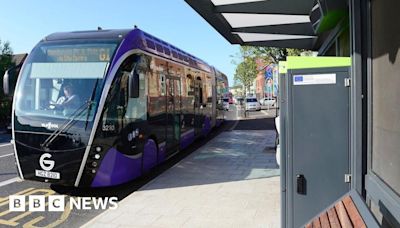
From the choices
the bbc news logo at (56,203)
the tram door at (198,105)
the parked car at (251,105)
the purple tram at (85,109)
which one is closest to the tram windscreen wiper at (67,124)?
the purple tram at (85,109)

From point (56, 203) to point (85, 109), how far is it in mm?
1713

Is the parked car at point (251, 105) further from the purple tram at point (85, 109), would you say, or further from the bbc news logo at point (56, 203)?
the bbc news logo at point (56, 203)

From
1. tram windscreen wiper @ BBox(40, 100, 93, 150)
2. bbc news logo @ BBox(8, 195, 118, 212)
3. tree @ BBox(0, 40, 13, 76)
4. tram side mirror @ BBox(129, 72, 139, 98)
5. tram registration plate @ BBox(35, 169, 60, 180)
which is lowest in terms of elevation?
bbc news logo @ BBox(8, 195, 118, 212)

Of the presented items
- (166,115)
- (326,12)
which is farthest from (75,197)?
(326,12)

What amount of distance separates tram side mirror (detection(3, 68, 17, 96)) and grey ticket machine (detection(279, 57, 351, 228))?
5956mm

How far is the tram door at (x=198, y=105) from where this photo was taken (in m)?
13.7

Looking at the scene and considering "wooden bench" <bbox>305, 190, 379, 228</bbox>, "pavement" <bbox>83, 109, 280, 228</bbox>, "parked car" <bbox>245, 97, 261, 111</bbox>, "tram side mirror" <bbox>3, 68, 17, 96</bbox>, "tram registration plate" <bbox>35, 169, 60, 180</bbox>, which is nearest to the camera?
"wooden bench" <bbox>305, 190, 379, 228</bbox>

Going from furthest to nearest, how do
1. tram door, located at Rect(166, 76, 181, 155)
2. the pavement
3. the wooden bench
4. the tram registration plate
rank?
tram door, located at Rect(166, 76, 181, 155), the tram registration plate, the pavement, the wooden bench

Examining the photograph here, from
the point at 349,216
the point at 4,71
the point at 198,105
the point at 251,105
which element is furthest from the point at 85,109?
the point at 251,105

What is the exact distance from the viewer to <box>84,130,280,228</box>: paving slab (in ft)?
18.7

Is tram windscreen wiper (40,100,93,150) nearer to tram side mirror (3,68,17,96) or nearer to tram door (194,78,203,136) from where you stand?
tram side mirror (3,68,17,96)

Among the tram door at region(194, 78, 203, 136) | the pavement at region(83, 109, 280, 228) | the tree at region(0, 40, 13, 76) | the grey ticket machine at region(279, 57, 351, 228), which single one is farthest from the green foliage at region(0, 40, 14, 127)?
the grey ticket machine at region(279, 57, 351, 228)

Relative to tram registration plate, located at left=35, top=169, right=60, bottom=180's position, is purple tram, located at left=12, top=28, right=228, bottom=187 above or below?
above

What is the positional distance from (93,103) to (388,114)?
520 cm
